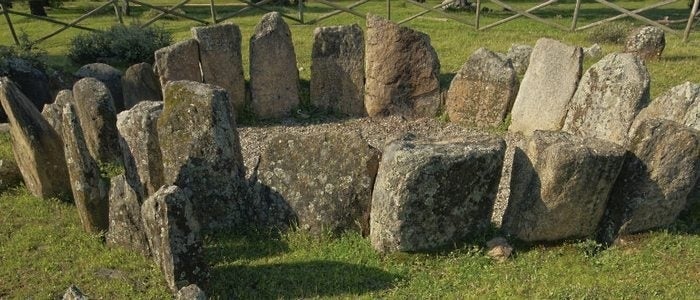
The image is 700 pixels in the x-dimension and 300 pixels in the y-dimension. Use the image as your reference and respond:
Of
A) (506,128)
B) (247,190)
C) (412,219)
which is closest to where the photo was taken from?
(412,219)

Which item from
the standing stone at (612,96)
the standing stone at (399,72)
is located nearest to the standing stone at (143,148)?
Answer: the standing stone at (399,72)

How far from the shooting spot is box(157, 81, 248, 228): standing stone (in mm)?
8297

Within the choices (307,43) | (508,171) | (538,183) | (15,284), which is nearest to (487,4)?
(307,43)

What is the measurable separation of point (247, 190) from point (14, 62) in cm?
777

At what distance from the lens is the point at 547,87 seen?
38.7 ft

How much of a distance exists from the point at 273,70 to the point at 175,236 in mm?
7141

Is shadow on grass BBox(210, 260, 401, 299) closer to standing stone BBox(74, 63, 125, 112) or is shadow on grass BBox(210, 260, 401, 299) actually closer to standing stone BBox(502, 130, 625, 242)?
standing stone BBox(502, 130, 625, 242)

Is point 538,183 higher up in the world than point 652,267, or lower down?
higher up

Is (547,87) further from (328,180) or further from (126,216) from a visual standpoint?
(126,216)

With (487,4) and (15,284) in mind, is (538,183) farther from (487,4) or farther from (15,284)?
(487,4)

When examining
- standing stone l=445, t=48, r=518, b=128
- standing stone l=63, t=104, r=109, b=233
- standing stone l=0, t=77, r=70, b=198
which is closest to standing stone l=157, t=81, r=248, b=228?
standing stone l=63, t=104, r=109, b=233

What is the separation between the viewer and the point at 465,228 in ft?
26.6

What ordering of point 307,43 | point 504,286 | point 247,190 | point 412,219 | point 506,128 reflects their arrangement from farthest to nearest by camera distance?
point 307,43 < point 506,128 < point 247,190 < point 412,219 < point 504,286

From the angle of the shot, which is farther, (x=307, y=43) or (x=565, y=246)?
(x=307, y=43)
